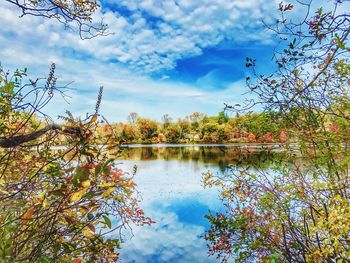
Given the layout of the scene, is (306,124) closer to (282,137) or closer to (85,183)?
(282,137)

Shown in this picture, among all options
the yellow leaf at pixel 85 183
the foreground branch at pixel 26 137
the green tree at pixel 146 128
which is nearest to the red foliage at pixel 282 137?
the foreground branch at pixel 26 137

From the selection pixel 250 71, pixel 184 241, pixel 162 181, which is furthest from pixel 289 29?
pixel 162 181

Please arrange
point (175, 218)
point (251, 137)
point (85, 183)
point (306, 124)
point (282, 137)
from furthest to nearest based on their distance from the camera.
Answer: point (175, 218) < point (251, 137) < point (282, 137) < point (306, 124) < point (85, 183)

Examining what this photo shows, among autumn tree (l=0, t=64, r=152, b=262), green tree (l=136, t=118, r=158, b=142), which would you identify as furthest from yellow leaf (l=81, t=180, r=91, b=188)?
green tree (l=136, t=118, r=158, b=142)

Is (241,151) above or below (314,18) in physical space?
below

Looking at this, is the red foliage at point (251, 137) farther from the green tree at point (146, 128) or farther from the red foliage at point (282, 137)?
the green tree at point (146, 128)

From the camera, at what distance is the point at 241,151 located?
3.76m

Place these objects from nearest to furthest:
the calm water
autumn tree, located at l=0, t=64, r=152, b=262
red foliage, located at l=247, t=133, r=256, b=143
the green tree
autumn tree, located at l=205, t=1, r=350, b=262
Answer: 1. autumn tree, located at l=0, t=64, r=152, b=262
2. autumn tree, located at l=205, t=1, r=350, b=262
3. red foliage, located at l=247, t=133, r=256, b=143
4. the calm water
5. the green tree

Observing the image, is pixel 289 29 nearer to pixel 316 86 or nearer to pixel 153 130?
pixel 316 86

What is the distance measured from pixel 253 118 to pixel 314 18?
136 cm

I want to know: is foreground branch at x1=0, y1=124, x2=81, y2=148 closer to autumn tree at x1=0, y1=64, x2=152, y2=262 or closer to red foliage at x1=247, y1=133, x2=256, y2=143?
autumn tree at x1=0, y1=64, x2=152, y2=262

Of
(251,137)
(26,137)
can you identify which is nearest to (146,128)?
(251,137)

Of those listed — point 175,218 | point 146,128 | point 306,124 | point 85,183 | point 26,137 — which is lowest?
point 175,218

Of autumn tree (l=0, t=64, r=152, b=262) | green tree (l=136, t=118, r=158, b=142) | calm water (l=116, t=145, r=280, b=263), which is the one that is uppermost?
green tree (l=136, t=118, r=158, b=142)
